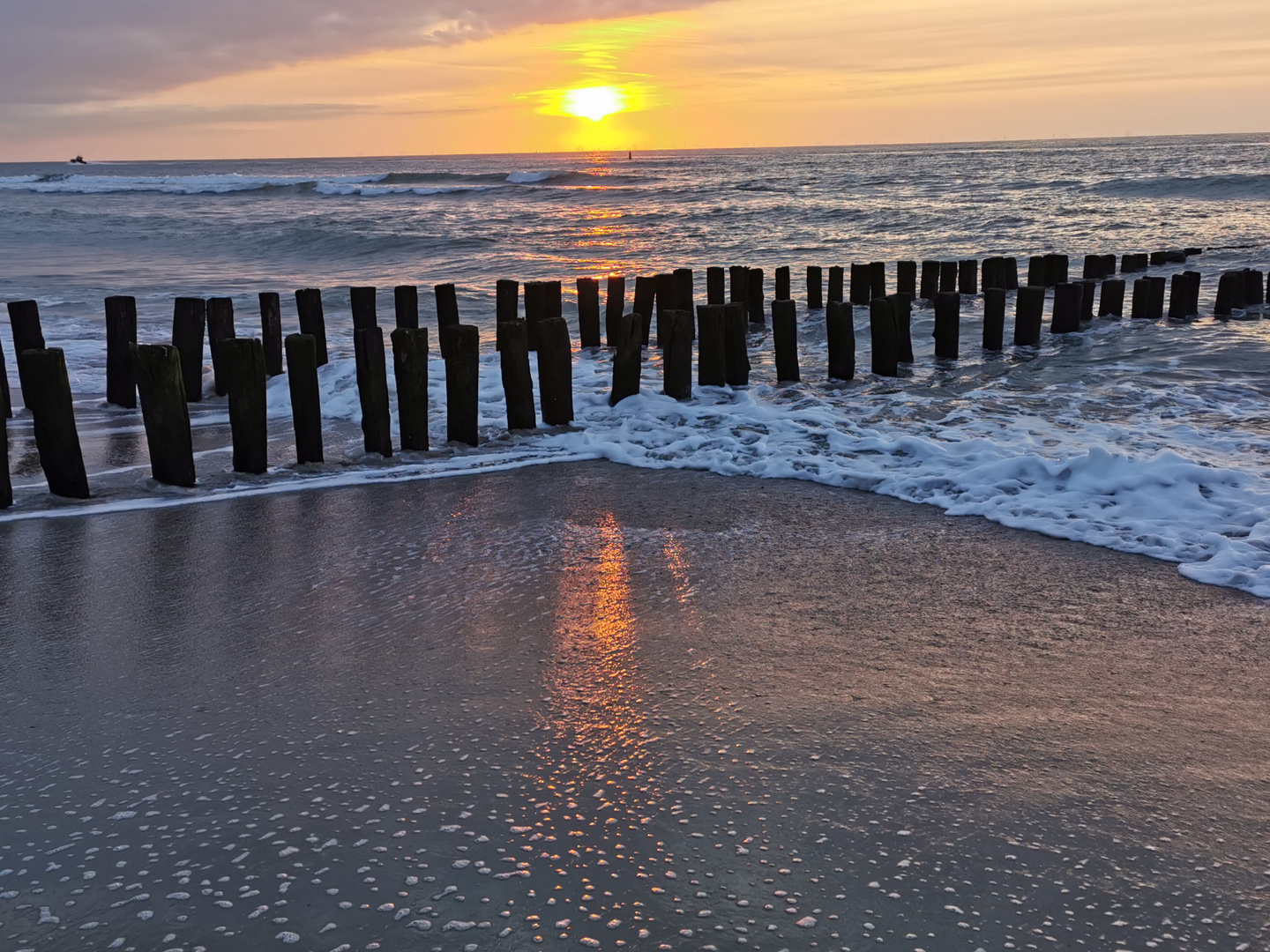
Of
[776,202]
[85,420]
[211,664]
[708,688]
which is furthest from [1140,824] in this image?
[776,202]

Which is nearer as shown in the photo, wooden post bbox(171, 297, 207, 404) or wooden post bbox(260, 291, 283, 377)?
wooden post bbox(171, 297, 207, 404)

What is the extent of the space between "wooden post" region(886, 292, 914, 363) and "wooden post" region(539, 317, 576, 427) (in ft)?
11.8

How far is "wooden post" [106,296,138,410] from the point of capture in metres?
8.54

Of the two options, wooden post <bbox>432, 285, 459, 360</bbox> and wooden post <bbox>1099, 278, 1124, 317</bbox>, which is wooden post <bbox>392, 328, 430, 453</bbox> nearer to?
wooden post <bbox>432, 285, 459, 360</bbox>

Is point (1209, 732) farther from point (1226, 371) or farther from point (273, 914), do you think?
point (1226, 371)

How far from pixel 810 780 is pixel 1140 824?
0.82 meters

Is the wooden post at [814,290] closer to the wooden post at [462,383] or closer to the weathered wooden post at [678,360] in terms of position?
the weathered wooden post at [678,360]

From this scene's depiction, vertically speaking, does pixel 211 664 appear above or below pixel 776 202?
below

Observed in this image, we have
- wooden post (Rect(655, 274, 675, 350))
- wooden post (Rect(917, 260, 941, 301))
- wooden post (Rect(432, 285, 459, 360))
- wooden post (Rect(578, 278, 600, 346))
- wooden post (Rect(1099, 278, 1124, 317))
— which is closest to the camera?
wooden post (Rect(432, 285, 459, 360))

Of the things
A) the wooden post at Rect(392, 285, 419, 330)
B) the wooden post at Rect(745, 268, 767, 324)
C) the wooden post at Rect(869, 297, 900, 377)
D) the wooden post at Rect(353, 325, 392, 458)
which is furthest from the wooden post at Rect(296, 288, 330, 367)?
the wooden post at Rect(869, 297, 900, 377)

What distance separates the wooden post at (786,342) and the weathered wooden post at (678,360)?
1.09 metres

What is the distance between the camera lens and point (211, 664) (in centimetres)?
364

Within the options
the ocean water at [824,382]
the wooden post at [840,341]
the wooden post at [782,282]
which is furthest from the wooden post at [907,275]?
the wooden post at [840,341]

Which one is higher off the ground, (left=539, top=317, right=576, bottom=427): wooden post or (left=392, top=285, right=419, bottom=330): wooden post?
(left=392, top=285, right=419, bottom=330): wooden post
